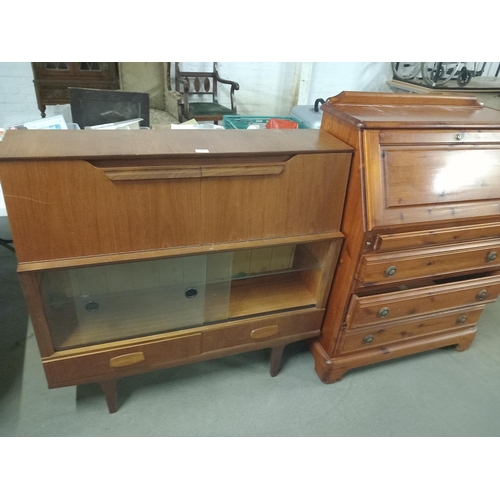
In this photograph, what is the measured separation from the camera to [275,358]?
1.49 meters

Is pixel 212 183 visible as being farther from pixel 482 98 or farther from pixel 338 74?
pixel 338 74

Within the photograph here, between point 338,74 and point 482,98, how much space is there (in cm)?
129

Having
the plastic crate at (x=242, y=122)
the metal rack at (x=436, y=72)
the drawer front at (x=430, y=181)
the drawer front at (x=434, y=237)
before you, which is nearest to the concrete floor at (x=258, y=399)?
the drawer front at (x=434, y=237)

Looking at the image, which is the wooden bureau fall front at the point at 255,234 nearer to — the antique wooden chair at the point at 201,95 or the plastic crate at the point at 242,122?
the plastic crate at the point at 242,122

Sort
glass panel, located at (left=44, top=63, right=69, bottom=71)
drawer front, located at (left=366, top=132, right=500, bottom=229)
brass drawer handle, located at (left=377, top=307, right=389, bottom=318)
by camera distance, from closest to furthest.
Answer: drawer front, located at (left=366, top=132, right=500, bottom=229), brass drawer handle, located at (left=377, top=307, right=389, bottom=318), glass panel, located at (left=44, top=63, right=69, bottom=71)

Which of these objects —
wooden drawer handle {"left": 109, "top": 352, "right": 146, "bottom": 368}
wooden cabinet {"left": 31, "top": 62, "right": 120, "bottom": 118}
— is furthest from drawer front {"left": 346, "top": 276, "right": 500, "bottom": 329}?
wooden cabinet {"left": 31, "top": 62, "right": 120, "bottom": 118}

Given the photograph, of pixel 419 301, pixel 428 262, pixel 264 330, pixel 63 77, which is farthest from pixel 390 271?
pixel 63 77

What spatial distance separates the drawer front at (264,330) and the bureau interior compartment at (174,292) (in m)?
0.03

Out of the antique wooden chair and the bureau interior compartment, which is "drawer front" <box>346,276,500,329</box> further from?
the antique wooden chair

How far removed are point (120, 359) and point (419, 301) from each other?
1094mm

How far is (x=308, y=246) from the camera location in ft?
4.62

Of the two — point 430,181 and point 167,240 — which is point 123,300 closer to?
point 167,240

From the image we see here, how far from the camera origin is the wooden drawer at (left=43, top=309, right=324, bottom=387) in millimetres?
1153

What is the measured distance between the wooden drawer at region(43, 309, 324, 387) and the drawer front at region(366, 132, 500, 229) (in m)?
0.50
